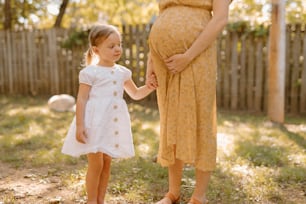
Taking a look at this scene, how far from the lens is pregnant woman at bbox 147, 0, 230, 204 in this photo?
8.59 ft

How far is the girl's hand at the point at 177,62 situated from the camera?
2611mm

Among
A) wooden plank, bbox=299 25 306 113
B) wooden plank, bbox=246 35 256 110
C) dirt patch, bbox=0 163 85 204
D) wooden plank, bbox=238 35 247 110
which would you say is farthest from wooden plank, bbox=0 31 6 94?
wooden plank, bbox=299 25 306 113

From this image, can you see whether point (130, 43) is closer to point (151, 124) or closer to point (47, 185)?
point (151, 124)

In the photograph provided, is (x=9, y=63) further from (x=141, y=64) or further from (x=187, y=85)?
(x=187, y=85)

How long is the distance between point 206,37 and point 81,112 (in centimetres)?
92

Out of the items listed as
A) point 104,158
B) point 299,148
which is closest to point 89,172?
point 104,158

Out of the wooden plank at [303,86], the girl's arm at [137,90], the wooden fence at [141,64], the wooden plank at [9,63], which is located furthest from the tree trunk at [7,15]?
the girl's arm at [137,90]

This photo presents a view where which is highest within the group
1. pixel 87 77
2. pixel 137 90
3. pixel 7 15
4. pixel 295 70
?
pixel 7 15

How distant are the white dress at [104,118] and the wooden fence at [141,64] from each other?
509 cm

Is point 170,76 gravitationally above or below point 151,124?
above

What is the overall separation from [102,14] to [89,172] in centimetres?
1543

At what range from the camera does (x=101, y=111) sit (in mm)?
2629

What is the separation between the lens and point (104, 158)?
9.22 feet

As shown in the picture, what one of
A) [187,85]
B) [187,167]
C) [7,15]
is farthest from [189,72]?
[7,15]
